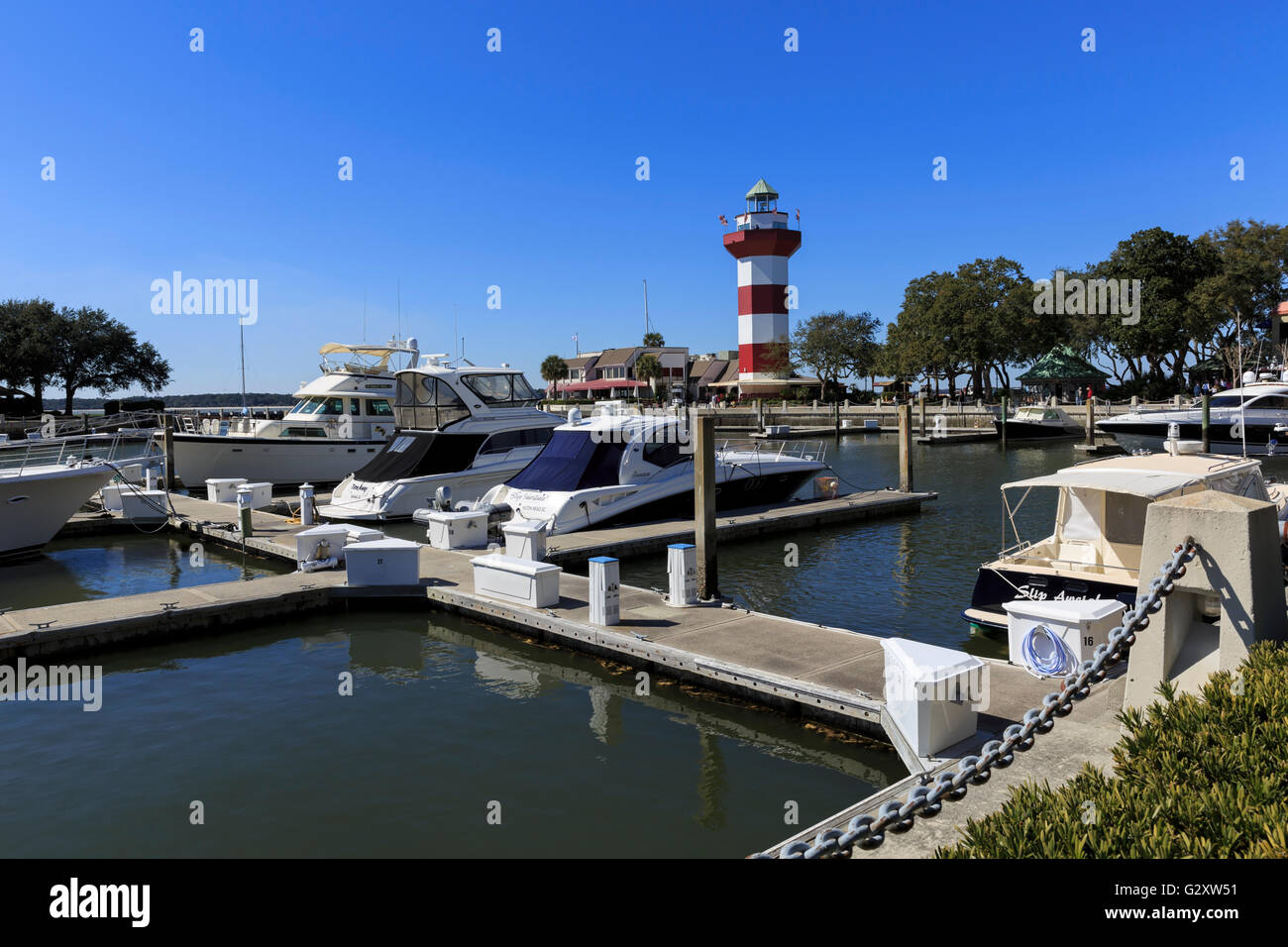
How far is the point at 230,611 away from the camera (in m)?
13.1

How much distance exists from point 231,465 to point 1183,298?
60622 millimetres

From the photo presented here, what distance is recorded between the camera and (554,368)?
105875 mm

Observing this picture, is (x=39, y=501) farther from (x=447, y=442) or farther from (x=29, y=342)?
(x=29, y=342)

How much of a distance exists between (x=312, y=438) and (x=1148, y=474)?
27083 millimetres

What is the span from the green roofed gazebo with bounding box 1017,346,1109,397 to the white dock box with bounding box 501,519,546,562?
63.3 m

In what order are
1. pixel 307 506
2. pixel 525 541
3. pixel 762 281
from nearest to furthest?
pixel 525 541
pixel 307 506
pixel 762 281

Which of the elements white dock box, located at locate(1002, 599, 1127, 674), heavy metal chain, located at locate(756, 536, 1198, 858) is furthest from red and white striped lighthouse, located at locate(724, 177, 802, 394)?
heavy metal chain, located at locate(756, 536, 1198, 858)

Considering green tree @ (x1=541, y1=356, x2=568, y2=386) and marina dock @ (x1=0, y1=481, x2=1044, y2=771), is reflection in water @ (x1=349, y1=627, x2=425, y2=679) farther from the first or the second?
green tree @ (x1=541, y1=356, x2=568, y2=386)

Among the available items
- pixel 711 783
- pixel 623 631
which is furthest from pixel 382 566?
pixel 711 783

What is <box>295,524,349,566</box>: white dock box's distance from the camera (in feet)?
51.3

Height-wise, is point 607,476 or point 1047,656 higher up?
point 607,476
